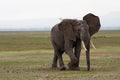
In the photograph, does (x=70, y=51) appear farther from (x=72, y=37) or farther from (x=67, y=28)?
(x=67, y=28)

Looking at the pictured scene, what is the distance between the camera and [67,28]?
21.2 metres

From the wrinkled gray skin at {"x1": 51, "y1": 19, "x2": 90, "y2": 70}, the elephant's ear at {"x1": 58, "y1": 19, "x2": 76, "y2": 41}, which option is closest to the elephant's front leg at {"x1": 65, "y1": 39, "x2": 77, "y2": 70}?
the wrinkled gray skin at {"x1": 51, "y1": 19, "x2": 90, "y2": 70}

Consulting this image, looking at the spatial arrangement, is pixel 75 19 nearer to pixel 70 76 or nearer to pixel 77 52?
pixel 77 52

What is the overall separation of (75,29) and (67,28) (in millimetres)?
441

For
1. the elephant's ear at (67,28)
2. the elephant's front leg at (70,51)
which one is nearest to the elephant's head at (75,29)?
the elephant's ear at (67,28)

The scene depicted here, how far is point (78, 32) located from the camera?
20.8 m

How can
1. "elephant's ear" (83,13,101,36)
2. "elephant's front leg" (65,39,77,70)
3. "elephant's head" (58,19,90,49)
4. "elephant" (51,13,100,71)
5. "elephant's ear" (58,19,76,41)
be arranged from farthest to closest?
"elephant's ear" (83,13,101,36) → "elephant's ear" (58,19,76,41) → "elephant's front leg" (65,39,77,70) → "elephant" (51,13,100,71) → "elephant's head" (58,19,90,49)

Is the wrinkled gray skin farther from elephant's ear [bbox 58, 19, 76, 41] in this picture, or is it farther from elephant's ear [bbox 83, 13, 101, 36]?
elephant's ear [bbox 83, 13, 101, 36]

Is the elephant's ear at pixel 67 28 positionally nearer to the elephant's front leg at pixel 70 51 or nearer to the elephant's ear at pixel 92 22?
the elephant's front leg at pixel 70 51

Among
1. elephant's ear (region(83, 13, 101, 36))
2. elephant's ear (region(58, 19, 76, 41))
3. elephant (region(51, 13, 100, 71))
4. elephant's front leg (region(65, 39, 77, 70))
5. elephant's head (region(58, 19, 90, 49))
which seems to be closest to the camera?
elephant's head (region(58, 19, 90, 49))

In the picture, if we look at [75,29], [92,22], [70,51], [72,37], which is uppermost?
[92,22]

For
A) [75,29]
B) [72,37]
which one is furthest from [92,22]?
[72,37]

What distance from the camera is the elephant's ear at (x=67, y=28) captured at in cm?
2094

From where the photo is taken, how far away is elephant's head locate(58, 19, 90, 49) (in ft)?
66.3
